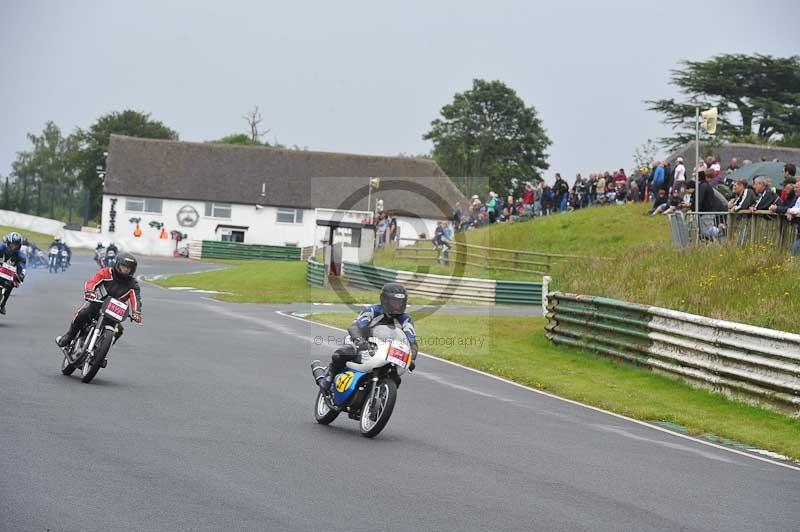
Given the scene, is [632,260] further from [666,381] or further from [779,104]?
[779,104]

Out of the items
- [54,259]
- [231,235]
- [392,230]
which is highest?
[392,230]

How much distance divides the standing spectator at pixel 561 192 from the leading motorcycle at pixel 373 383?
33699mm

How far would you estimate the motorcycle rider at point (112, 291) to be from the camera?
591 inches

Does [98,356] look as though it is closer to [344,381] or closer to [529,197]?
[344,381]

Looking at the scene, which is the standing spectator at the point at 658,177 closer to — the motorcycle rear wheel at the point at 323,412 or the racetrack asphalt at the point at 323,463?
the racetrack asphalt at the point at 323,463

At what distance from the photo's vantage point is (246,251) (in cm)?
7900

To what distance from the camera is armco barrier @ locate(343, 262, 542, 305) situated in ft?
134

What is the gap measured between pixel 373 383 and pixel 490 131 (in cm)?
8418

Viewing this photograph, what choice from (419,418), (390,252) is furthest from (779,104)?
(419,418)

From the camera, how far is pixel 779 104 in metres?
Result: 74.7

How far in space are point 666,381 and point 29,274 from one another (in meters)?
36.6

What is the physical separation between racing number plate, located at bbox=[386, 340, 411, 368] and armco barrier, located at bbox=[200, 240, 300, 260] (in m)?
66.6

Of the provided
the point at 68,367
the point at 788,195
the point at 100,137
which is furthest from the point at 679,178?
the point at 100,137

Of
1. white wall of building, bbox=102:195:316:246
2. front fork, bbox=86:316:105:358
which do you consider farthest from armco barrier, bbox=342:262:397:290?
white wall of building, bbox=102:195:316:246
